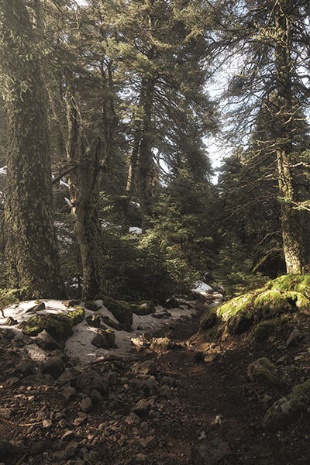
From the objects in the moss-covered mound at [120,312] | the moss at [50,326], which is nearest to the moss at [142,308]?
the moss-covered mound at [120,312]

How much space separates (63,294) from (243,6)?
31.9 feet

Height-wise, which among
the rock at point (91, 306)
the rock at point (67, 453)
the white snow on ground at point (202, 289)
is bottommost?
the white snow on ground at point (202, 289)

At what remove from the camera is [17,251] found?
6711mm

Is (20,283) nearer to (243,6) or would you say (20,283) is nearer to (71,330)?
(71,330)

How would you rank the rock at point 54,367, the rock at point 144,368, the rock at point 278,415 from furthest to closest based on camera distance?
the rock at point 144,368
the rock at point 54,367
the rock at point 278,415

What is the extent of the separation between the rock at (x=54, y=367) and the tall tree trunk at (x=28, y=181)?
2.50 metres

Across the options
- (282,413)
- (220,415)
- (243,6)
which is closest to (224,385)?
(220,415)

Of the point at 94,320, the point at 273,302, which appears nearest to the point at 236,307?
the point at 273,302

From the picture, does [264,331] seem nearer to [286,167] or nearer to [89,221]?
[286,167]

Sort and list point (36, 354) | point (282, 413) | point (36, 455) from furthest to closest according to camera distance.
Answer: point (36, 354), point (282, 413), point (36, 455)

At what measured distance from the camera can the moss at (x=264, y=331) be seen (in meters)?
5.16

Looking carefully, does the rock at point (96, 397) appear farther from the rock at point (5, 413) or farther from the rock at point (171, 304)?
the rock at point (171, 304)

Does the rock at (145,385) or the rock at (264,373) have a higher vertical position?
the rock at (264,373)

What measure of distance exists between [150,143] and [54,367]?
14141mm
